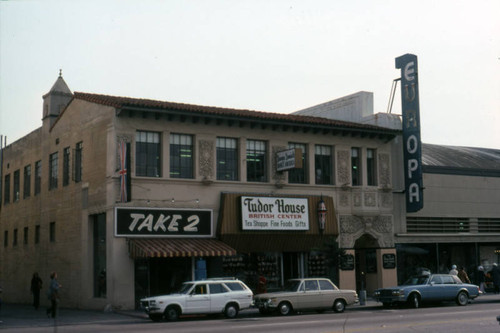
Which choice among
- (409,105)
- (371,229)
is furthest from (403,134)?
(371,229)

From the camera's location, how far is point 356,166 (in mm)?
35031

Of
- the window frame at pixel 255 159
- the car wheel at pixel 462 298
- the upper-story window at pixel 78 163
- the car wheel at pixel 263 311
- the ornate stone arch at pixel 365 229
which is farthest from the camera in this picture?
the ornate stone arch at pixel 365 229

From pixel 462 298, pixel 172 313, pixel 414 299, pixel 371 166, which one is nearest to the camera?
pixel 172 313

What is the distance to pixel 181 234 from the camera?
29016 mm

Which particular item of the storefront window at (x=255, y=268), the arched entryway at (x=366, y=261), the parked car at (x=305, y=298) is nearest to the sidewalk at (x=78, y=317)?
the parked car at (x=305, y=298)

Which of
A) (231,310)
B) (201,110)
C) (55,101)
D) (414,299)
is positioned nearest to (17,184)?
(55,101)

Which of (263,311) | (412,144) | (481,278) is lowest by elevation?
(263,311)

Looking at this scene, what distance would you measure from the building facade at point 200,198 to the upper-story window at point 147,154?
0.15ft

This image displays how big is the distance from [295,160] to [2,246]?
74.9 ft

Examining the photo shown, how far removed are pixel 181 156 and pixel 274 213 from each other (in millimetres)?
5161

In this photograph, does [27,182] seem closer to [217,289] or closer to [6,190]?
[6,190]

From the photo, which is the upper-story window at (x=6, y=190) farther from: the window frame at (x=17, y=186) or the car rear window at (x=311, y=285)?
the car rear window at (x=311, y=285)

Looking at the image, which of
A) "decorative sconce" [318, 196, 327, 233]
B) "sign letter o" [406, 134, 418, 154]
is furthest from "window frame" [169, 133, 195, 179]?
Answer: "sign letter o" [406, 134, 418, 154]

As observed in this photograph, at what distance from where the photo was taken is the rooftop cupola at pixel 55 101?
37.5 m
